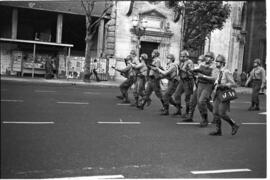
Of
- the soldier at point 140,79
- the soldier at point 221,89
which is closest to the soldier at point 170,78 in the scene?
the soldier at point 140,79

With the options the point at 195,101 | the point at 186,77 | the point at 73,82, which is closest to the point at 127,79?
the point at 73,82

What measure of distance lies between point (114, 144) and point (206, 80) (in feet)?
9.27

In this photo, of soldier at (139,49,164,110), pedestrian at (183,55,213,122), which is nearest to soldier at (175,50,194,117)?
pedestrian at (183,55,213,122)

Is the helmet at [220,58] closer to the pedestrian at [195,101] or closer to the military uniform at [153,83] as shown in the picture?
the pedestrian at [195,101]

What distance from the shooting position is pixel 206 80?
25.0ft

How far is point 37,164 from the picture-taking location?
4324 millimetres

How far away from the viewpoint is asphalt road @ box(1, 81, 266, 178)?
435cm

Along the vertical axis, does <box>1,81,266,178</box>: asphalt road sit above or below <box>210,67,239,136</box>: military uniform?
below

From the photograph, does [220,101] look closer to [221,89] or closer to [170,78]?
[221,89]

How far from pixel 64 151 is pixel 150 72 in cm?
507

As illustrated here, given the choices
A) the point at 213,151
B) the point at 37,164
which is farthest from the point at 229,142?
the point at 37,164

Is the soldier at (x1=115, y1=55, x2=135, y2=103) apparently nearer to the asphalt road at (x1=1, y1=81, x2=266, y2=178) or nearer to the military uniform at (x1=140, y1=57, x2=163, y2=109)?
the military uniform at (x1=140, y1=57, x2=163, y2=109)

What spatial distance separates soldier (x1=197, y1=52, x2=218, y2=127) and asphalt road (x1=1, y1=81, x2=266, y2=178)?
0.60 meters

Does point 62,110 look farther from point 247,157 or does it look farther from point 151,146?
point 247,157
